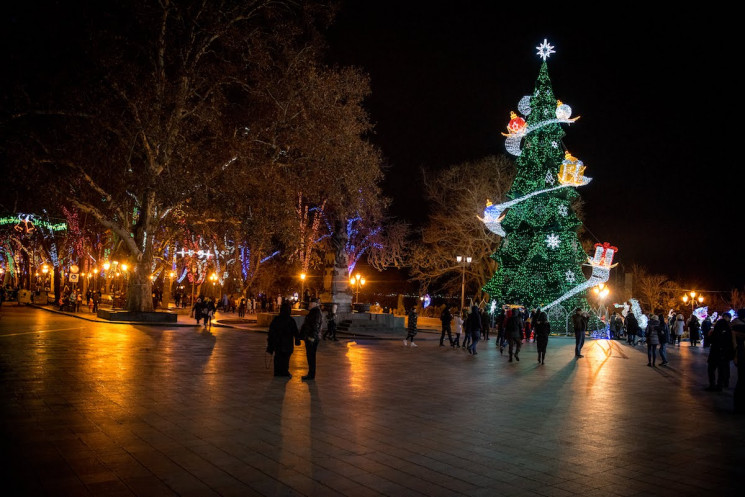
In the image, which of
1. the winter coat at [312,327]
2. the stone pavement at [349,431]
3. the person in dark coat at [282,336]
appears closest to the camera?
the stone pavement at [349,431]

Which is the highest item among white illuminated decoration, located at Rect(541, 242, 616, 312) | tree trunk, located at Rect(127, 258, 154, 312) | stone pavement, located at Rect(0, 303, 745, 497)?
white illuminated decoration, located at Rect(541, 242, 616, 312)

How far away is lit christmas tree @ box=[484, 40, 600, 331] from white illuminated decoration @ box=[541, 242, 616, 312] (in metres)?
0.05

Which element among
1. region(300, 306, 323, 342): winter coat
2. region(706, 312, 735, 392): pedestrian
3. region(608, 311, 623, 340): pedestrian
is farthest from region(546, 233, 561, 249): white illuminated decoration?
region(300, 306, 323, 342): winter coat

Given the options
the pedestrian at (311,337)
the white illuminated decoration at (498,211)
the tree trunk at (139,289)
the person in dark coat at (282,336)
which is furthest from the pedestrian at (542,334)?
the tree trunk at (139,289)

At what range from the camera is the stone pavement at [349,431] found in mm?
5453

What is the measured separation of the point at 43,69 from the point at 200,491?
2088 cm

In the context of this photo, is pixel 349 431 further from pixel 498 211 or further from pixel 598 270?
pixel 598 270

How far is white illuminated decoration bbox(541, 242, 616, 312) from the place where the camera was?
32.6m

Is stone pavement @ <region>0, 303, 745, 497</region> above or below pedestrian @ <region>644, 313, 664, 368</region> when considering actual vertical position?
below

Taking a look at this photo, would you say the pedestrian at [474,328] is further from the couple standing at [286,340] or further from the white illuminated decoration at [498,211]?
the white illuminated decoration at [498,211]

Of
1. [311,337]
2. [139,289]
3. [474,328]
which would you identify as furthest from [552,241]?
[311,337]

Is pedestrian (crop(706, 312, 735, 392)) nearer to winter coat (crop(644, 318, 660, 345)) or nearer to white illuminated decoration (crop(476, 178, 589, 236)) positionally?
winter coat (crop(644, 318, 660, 345))

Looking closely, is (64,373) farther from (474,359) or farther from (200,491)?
(474,359)

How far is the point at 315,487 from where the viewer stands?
523 cm
